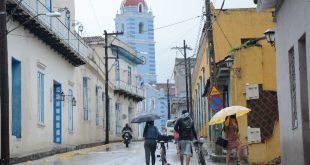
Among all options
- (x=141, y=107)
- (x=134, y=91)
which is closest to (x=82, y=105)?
(x=134, y=91)

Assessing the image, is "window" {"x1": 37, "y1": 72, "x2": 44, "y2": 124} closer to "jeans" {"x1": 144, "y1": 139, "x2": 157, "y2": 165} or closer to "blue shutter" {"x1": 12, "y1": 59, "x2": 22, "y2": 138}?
"blue shutter" {"x1": 12, "y1": 59, "x2": 22, "y2": 138}

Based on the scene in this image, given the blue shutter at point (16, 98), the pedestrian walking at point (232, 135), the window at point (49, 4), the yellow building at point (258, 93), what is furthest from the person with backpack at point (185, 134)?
the window at point (49, 4)

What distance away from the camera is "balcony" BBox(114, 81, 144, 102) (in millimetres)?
57375

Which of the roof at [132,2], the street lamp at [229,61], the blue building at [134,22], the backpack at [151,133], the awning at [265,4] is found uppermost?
the roof at [132,2]

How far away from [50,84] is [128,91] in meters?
30.5

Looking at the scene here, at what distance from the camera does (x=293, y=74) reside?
1320 cm

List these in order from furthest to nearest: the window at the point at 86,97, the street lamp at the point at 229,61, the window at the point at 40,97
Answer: the window at the point at 86,97, the window at the point at 40,97, the street lamp at the point at 229,61

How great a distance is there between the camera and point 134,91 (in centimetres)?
6444

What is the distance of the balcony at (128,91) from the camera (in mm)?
57375

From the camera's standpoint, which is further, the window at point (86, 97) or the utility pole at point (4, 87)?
the window at point (86, 97)

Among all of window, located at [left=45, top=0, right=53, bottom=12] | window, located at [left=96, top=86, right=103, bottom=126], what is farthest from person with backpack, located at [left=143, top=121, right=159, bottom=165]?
window, located at [left=96, top=86, right=103, bottom=126]

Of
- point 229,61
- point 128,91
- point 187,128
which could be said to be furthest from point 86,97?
point 187,128

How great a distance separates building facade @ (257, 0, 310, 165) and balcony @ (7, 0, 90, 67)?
9919mm

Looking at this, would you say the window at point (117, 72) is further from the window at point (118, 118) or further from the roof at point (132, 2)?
the roof at point (132, 2)
